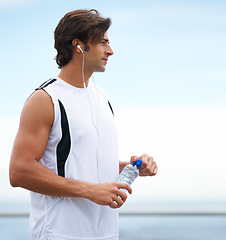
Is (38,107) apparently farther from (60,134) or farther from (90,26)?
(90,26)

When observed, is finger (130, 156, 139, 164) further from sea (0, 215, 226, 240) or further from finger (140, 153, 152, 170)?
sea (0, 215, 226, 240)

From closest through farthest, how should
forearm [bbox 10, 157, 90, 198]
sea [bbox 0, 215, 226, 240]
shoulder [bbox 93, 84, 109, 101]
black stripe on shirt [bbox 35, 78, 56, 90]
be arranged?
forearm [bbox 10, 157, 90, 198]
black stripe on shirt [bbox 35, 78, 56, 90]
shoulder [bbox 93, 84, 109, 101]
sea [bbox 0, 215, 226, 240]

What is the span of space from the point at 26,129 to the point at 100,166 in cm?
32

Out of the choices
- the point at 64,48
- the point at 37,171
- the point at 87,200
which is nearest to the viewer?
the point at 37,171

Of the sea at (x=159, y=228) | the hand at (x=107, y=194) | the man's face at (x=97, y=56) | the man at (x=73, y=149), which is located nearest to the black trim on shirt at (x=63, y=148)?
the man at (x=73, y=149)

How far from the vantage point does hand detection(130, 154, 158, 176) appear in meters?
1.52

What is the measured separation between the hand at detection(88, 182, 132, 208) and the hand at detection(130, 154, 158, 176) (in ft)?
0.66

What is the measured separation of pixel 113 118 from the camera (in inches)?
65.1

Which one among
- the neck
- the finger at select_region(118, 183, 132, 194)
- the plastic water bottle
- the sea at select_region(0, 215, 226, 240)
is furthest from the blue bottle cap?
the sea at select_region(0, 215, 226, 240)

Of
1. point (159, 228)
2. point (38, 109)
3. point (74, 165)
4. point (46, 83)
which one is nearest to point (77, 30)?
point (46, 83)

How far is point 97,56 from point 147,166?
0.47 meters

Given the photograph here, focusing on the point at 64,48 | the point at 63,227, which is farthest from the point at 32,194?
the point at 64,48

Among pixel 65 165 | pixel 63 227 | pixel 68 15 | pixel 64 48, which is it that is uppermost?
pixel 68 15

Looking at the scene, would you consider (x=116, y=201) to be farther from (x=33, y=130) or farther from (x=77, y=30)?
(x=77, y=30)
